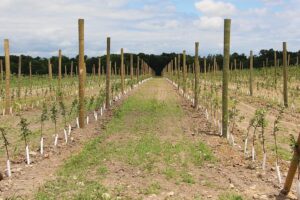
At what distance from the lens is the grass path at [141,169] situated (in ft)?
24.7

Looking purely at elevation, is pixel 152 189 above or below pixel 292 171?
below

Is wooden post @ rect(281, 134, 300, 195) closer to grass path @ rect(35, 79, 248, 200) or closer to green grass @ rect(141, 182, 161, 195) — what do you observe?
grass path @ rect(35, 79, 248, 200)

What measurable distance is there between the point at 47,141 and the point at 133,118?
16.0 feet

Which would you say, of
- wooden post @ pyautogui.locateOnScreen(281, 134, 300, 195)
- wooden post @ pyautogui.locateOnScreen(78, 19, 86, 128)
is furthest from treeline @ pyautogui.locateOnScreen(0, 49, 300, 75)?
wooden post @ pyautogui.locateOnScreen(281, 134, 300, 195)

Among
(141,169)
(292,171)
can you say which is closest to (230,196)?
(292,171)

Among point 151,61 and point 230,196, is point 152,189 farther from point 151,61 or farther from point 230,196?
point 151,61

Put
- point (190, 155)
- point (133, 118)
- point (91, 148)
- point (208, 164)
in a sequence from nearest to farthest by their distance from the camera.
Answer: point (208, 164) < point (190, 155) < point (91, 148) < point (133, 118)

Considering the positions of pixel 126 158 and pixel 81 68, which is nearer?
pixel 126 158

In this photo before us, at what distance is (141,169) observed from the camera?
9094 millimetres

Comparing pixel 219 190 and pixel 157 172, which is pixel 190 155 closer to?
pixel 157 172

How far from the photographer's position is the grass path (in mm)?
7543

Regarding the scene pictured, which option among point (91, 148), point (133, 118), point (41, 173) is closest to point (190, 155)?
point (91, 148)

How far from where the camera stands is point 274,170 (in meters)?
9.41

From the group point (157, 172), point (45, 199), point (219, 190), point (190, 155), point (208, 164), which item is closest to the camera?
point (45, 199)
